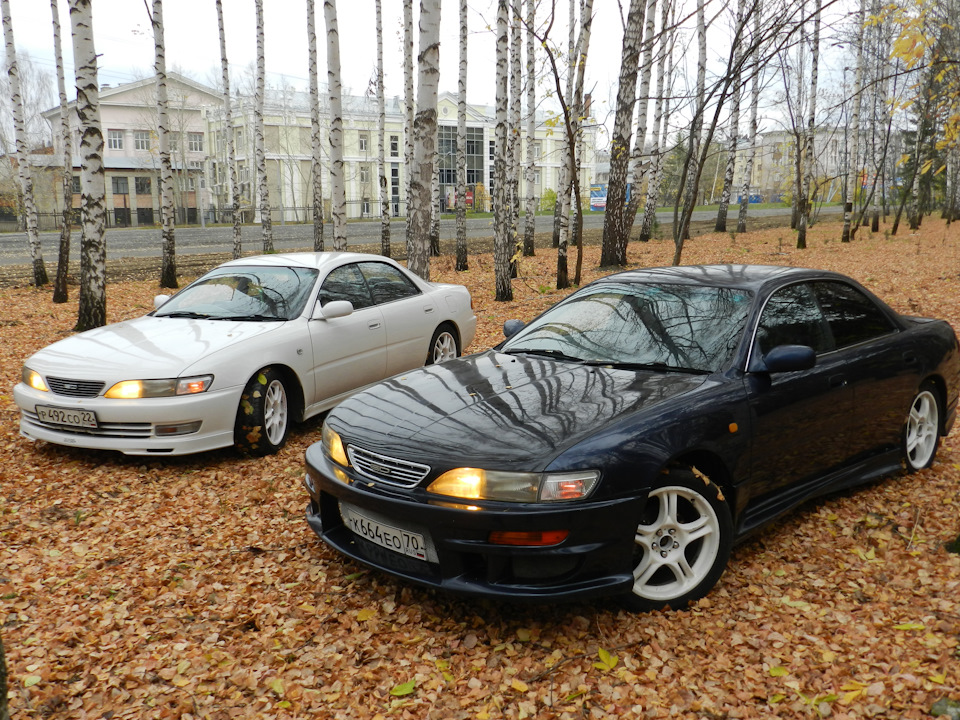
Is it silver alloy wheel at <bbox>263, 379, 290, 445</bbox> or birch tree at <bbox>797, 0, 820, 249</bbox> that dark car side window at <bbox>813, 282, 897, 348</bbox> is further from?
birch tree at <bbox>797, 0, 820, 249</bbox>

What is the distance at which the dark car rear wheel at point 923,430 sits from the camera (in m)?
5.17

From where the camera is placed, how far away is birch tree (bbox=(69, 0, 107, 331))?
31.5ft

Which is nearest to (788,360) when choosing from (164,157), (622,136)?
(622,136)

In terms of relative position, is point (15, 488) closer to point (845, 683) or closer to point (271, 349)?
point (271, 349)

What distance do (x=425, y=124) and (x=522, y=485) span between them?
24.1 feet

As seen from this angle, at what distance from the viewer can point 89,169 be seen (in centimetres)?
990

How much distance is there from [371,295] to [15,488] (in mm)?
3264

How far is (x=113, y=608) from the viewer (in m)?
3.66

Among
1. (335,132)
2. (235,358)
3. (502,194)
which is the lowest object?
(235,358)

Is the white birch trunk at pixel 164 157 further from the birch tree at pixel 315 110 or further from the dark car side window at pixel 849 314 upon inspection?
the dark car side window at pixel 849 314

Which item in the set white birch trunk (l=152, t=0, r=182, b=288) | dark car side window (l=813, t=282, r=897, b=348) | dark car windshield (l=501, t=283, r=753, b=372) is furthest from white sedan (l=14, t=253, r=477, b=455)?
white birch trunk (l=152, t=0, r=182, b=288)

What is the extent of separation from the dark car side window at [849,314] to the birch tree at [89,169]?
8.53 meters

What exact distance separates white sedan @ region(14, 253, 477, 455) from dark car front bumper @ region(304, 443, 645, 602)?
2.66 meters

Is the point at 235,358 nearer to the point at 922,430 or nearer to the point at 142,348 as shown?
the point at 142,348
